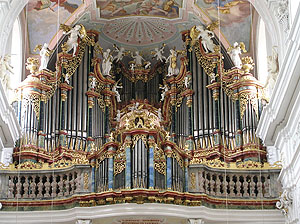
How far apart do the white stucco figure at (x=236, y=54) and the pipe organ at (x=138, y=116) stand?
0.29 m

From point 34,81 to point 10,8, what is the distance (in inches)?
141

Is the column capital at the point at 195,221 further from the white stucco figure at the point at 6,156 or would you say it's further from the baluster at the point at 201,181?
the white stucco figure at the point at 6,156

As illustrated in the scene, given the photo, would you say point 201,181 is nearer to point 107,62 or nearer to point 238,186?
point 238,186

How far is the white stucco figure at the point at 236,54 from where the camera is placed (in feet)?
79.8

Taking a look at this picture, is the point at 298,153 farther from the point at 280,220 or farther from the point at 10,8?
the point at 10,8

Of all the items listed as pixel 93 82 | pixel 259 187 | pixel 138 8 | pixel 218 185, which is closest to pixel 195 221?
pixel 218 185


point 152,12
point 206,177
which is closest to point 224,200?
point 206,177

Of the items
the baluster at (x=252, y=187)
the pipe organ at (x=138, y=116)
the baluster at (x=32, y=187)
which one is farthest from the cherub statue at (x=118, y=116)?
the baluster at (x=252, y=187)

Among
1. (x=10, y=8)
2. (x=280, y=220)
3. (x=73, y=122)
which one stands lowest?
(x=280, y=220)

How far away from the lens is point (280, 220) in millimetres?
20641

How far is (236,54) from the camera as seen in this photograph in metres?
24.4

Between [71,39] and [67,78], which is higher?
[71,39]

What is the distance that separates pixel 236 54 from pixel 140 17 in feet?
10.7

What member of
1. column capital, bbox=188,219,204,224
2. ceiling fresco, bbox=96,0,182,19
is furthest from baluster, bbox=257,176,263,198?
ceiling fresco, bbox=96,0,182,19
